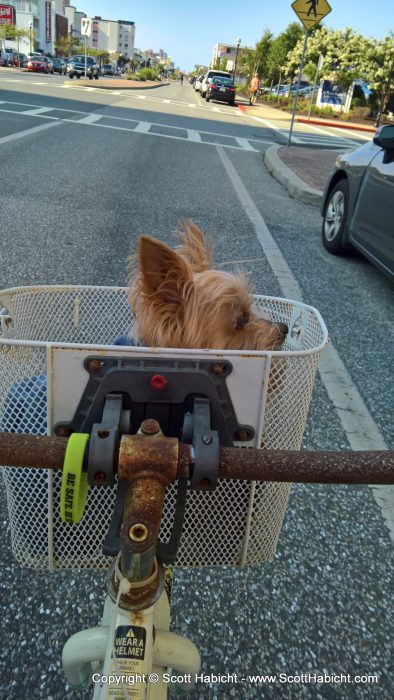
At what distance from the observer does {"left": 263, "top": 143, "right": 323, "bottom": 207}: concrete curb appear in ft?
32.0

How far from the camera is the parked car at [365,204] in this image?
5344 millimetres

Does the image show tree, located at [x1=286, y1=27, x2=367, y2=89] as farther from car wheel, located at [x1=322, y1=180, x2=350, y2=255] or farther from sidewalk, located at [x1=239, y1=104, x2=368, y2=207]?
car wheel, located at [x1=322, y1=180, x2=350, y2=255]

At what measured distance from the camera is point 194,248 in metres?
2.29

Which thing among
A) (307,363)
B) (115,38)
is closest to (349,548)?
(307,363)

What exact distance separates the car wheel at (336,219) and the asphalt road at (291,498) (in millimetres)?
191

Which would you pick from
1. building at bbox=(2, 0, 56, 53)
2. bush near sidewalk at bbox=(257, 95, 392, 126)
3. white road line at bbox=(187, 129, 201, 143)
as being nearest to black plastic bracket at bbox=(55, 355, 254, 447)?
white road line at bbox=(187, 129, 201, 143)

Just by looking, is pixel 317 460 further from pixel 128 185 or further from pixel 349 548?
pixel 128 185

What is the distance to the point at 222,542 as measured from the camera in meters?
1.54

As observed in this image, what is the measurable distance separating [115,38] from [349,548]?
228 metres

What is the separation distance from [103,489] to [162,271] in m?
0.67

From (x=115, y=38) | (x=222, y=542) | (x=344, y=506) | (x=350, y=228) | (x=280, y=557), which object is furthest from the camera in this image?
(x=115, y=38)

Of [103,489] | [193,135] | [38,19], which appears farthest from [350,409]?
[38,19]

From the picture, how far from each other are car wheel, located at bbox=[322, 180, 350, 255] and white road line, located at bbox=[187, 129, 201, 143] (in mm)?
10442

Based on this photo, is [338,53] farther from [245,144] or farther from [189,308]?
[189,308]
